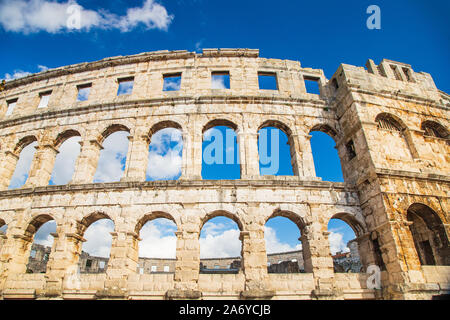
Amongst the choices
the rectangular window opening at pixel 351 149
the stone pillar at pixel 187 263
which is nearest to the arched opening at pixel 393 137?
the rectangular window opening at pixel 351 149

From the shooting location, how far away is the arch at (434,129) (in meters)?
11.8

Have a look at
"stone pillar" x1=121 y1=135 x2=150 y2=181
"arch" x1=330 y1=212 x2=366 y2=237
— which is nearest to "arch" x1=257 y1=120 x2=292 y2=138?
"arch" x1=330 y1=212 x2=366 y2=237

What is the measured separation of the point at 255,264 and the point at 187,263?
7.27ft

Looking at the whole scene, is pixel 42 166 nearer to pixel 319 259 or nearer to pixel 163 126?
pixel 163 126

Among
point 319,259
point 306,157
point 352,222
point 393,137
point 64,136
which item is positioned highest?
point 64,136

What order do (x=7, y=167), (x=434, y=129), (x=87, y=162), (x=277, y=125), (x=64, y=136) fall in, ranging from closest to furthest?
(x=87, y=162) → (x=277, y=125) → (x=434, y=129) → (x=7, y=167) → (x=64, y=136)

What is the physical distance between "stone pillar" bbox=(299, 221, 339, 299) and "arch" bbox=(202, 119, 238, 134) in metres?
5.13

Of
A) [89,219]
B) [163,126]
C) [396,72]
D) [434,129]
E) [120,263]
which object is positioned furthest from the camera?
[396,72]

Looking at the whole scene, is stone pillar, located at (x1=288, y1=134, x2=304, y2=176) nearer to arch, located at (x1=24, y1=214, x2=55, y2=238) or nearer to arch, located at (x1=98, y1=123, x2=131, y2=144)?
arch, located at (x1=98, y1=123, x2=131, y2=144)

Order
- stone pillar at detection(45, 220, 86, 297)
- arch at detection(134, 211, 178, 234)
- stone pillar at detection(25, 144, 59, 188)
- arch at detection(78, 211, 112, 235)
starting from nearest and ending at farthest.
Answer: stone pillar at detection(45, 220, 86, 297) < arch at detection(134, 211, 178, 234) < arch at detection(78, 211, 112, 235) < stone pillar at detection(25, 144, 59, 188)

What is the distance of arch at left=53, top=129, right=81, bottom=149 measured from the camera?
39.8 feet

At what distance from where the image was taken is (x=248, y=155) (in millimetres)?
10609

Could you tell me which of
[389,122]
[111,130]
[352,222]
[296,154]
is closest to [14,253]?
[111,130]
